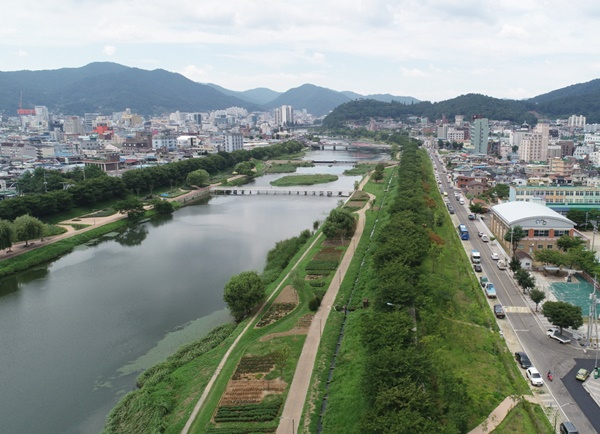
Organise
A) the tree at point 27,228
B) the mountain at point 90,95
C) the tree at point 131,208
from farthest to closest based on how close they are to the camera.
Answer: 1. the mountain at point 90,95
2. the tree at point 131,208
3. the tree at point 27,228

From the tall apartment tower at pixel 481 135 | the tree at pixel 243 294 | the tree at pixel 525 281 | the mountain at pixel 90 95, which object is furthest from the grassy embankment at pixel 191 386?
the mountain at pixel 90 95

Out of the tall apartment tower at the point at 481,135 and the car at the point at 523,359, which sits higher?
the tall apartment tower at the point at 481,135

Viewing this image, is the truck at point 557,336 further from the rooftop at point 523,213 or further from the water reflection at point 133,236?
the water reflection at point 133,236

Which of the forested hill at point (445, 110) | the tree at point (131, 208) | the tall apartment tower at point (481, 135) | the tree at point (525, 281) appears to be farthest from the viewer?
the forested hill at point (445, 110)

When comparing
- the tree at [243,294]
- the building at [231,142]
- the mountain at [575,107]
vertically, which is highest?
the mountain at [575,107]

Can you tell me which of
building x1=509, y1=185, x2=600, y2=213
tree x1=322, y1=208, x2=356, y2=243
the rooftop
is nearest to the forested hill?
building x1=509, y1=185, x2=600, y2=213

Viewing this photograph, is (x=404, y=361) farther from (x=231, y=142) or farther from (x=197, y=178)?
(x=231, y=142)
